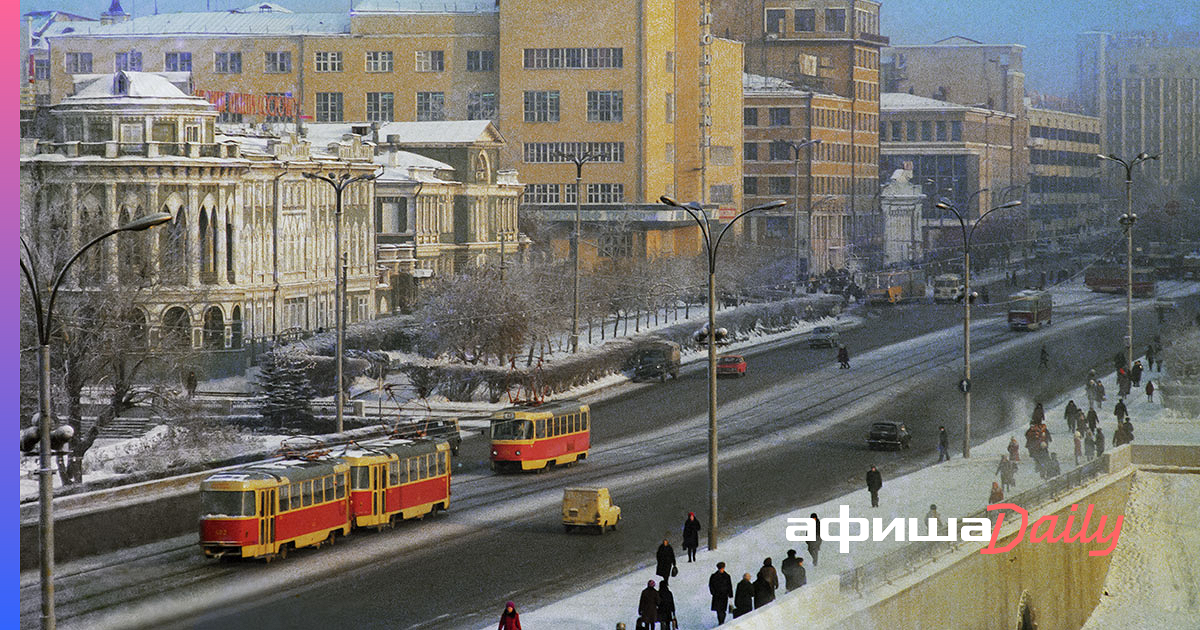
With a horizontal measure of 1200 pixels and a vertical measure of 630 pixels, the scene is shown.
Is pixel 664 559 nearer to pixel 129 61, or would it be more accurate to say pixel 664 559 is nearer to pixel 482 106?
pixel 482 106

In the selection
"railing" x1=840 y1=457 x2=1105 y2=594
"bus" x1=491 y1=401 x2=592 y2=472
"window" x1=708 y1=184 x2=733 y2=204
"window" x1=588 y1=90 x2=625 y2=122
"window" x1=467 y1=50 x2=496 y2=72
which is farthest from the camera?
"window" x1=708 y1=184 x2=733 y2=204

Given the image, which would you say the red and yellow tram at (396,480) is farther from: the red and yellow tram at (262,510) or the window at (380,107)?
the window at (380,107)

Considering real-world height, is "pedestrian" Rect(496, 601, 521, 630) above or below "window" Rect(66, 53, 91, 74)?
below

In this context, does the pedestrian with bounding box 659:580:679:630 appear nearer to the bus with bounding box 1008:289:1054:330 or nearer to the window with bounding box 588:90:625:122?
the window with bounding box 588:90:625:122

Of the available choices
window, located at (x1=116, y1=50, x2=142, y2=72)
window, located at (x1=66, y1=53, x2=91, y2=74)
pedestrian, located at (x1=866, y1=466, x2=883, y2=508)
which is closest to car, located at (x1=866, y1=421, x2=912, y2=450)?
pedestrian, located at (x1=866, y1=466, x2=883, y2=508)

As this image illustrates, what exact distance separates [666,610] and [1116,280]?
61.0 ft

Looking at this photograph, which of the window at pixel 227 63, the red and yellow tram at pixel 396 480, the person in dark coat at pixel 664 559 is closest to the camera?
the person in dark coat at pixel 664 559

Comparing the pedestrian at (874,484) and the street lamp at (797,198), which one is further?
the street lamp at (797,198)

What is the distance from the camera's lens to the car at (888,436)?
83.6 ft

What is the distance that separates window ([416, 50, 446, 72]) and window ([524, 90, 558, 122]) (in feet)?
4.59

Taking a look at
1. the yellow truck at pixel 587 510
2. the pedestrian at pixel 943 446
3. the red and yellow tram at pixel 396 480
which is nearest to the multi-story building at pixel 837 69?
the pedestrian at pixel 943 446

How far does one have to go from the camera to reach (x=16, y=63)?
828 inches

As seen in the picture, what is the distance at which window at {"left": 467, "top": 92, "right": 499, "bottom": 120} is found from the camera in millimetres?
24516

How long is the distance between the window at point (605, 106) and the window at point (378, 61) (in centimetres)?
318
